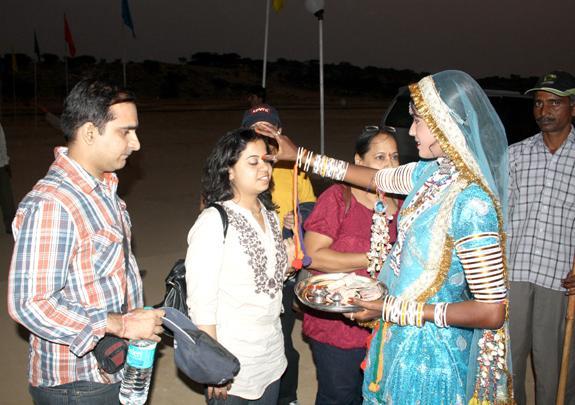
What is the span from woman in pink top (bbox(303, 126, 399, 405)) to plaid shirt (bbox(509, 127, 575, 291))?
1.09m

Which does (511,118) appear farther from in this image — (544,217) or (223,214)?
(223,214)

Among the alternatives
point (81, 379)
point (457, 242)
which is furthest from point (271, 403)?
point (457, 242)

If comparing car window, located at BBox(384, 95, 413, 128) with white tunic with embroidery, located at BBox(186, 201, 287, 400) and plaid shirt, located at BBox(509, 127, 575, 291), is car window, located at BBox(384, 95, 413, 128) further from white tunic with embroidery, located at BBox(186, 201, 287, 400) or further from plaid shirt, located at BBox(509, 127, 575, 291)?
white tunic with embroidery, located at BBox(186, 201, 287, 400)

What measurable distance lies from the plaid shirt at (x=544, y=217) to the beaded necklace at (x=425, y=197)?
64.6 inches

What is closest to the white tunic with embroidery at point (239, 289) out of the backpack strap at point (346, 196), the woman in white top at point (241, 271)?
the woman in white top at point (241, 271)

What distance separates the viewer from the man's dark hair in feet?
7.70

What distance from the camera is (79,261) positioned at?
224 centimetres

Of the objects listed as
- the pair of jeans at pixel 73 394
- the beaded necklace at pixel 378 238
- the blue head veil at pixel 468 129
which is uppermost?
the blue head veil at pixel 468 129

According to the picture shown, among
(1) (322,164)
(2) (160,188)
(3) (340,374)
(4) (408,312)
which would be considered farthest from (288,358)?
(2) (160,188)

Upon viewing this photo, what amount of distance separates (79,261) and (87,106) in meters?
0.67

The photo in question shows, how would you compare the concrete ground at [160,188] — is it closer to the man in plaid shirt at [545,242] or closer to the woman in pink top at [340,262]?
the woman in pink top at [340,262]

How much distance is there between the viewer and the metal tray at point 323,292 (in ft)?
8.57

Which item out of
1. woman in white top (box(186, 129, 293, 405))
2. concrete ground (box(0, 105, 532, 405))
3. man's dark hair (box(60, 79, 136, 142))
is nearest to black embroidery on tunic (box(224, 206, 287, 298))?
woman in white top (box(186, 129, 293, 405))

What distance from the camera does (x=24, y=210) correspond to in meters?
2.15
